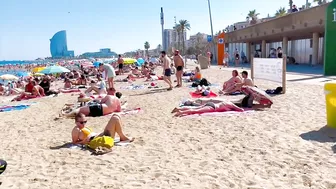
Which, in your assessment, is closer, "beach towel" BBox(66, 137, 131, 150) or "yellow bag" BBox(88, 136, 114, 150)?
"yellow bag" BBox(88, 136, 114, 150)

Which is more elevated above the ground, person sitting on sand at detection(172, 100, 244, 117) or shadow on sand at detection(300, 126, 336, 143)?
person sitting on sand at detection(172, 100, 244, 117)

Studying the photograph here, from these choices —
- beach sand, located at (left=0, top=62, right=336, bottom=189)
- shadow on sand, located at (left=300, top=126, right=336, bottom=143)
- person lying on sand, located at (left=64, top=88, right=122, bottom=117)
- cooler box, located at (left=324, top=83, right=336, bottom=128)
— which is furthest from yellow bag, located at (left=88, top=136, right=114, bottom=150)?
cooler box, located at (left=324, top=83, right=336, bottom=128)

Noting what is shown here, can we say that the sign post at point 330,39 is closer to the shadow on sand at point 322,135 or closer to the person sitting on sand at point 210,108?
the person sitting on sand at point 210,108

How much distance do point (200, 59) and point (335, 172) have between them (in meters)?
21.8

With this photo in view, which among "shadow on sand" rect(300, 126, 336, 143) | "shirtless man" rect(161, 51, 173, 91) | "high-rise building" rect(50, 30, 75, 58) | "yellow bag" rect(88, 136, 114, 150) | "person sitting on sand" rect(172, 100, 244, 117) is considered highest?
"high-rise building" rect(50, 30, 75, 58)

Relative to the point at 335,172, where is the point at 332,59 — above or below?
above

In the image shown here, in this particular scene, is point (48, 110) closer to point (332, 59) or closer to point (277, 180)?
point (277, 180)

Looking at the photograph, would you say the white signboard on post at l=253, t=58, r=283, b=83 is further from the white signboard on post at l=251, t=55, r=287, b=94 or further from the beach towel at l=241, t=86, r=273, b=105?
the beach towel at l=241, t=86, r=273, b=105

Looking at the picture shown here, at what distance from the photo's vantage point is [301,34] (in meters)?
22.4

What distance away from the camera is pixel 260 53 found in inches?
1167

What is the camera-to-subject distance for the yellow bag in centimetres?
458

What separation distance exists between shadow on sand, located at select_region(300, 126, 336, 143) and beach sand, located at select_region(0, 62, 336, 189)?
0.04 ft

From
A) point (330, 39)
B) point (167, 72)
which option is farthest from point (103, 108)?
point (330, 39)

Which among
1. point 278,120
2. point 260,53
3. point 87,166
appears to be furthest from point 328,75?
point 260,53
